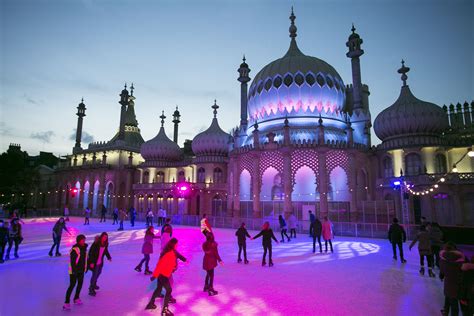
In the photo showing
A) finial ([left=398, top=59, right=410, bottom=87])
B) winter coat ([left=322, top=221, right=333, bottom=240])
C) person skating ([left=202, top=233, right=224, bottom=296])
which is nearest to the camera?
person skating ([left=202, top=233, right=224, bottom=296])

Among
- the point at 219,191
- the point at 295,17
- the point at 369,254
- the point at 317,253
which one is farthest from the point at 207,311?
the point at 295,17

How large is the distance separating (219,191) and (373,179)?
61.3ft

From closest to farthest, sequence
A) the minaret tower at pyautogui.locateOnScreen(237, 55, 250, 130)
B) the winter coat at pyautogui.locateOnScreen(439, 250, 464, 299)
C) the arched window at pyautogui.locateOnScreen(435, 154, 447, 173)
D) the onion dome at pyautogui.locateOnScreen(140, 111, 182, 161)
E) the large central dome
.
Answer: the winter coat at pyautogui.locateOnScreen(439, 250, 464, 299)
the arched window at pyautogui.locateOnScreen(435, 154, 447, 173)
the large central dome
the minaret tower at pyautogui.locateOnScreen(237, 55, 250, 130)
the onion dome at pyautogui.locateOnScreen(140, 111, 182, 161)

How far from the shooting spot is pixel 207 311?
609 cm

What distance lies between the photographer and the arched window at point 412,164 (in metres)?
26.4

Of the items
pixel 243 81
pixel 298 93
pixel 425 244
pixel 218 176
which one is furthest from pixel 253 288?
pixel 243 81

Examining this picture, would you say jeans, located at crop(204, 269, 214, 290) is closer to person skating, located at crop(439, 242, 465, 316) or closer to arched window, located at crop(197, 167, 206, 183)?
person skating, located at crop(439, 242, 465, 316)

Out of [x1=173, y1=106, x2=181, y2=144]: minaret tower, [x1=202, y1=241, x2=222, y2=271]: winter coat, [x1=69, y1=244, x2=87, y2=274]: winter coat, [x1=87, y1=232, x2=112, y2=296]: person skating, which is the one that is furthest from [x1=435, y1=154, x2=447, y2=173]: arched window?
[x1=173, y1=106, x2=181, y2=144]: minaret tower

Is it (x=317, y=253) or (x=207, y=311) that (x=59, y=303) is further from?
(x=317, y=253)

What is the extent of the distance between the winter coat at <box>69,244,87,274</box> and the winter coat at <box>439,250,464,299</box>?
7.19 metres

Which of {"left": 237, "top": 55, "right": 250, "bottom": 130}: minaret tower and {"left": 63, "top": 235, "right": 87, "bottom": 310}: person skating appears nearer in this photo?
{"left": 63, "top": 235, "right": 87, "bottom": 310}: person skating

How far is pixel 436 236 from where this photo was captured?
9492 millimetres

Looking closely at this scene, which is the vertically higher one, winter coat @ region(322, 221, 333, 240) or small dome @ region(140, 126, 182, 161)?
small dome @ region(140, 126, 182, 161)

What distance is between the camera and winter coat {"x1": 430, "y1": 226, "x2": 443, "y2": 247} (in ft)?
31.1
